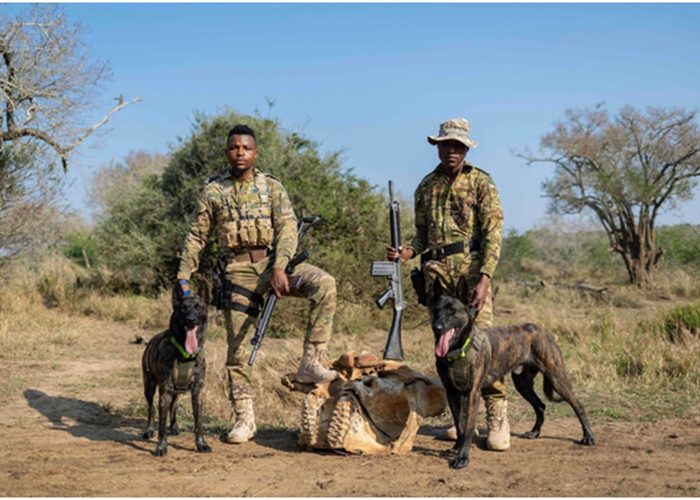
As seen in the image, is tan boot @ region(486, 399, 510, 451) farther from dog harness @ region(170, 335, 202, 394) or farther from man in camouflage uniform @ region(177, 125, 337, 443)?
dog harness @ region(170, 335, 202, 394)

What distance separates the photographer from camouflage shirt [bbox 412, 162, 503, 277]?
19.6ft

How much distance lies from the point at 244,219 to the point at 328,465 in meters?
2.13

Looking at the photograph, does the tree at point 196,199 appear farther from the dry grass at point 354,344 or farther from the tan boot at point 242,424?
the tan boot at point 242,424

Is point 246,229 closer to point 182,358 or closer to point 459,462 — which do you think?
point 182,358

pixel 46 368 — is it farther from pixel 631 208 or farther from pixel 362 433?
pixel 631 208

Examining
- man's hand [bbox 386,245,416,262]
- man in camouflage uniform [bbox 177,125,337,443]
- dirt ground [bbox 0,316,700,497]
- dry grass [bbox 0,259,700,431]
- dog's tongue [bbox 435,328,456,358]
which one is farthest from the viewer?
dry grass [bbox 0,259,700,431]

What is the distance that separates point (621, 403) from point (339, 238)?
717 cm

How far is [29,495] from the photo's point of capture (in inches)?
187

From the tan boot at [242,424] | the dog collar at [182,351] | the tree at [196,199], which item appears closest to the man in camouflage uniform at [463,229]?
the tan boot at [242,424]

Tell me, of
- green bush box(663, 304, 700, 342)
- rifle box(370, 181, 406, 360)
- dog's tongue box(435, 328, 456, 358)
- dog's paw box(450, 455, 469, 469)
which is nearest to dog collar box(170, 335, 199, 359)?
rifle box(370, 181, 406, 360)

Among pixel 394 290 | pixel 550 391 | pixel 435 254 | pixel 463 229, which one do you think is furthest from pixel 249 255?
pixel 550 391

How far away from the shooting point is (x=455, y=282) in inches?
238

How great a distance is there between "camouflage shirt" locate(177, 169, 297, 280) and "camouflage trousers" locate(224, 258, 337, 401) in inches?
7.5

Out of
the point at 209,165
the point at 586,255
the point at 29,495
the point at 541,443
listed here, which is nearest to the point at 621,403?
the point at 541,443
